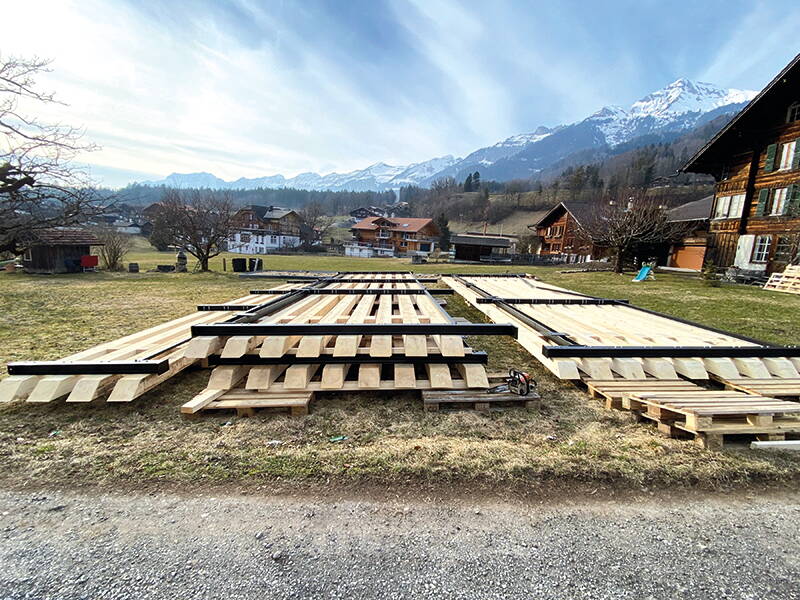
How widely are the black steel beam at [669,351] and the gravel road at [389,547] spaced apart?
1.49m

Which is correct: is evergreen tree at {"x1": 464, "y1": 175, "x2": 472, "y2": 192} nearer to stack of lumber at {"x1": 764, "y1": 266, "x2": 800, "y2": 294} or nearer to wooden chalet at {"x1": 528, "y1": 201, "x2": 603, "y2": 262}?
wooden chalet at {"x1": 528, "y1": 201, "x2": 603, "y2": 262}

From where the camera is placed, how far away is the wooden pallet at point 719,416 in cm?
303

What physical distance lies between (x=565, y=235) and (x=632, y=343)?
47823 millimetres

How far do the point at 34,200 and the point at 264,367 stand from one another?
1559cm

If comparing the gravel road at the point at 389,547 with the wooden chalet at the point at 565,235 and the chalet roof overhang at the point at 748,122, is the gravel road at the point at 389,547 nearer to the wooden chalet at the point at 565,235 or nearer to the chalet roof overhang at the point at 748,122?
the chalet roof overhang at the point at 748,122

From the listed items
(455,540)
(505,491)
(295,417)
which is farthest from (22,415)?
(505,491)

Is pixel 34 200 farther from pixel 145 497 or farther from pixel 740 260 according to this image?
pixel 740 260

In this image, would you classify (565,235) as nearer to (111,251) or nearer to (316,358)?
(111,251)

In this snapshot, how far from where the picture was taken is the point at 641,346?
388 cm

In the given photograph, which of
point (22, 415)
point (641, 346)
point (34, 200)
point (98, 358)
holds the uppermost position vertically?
point (34, 200)

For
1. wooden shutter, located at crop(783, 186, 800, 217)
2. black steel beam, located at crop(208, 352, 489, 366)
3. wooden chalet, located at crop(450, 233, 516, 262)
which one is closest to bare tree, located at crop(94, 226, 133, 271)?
black steel beam, located at crop(208, 352, 489, 366)

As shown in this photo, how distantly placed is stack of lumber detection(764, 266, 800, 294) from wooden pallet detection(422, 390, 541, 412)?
62.4 ft

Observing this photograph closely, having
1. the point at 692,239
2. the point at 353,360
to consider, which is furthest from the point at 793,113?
the point at 353,360

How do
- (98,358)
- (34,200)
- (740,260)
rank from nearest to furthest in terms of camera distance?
(98,358), (34,200), (740,260)
